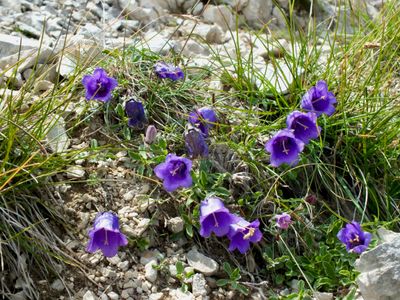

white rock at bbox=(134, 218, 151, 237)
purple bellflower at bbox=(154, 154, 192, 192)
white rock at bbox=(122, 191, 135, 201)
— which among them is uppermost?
purple bellflower at bbox=(154, 154, 192, 192)

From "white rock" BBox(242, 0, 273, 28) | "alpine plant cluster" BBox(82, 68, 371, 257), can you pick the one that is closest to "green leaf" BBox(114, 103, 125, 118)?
"alpine plant cluster" BBox(82, 68, 371, 257)

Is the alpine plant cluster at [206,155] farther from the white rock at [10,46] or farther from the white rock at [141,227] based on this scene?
the white rock at [10,46]

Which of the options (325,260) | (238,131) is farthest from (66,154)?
(325,260)

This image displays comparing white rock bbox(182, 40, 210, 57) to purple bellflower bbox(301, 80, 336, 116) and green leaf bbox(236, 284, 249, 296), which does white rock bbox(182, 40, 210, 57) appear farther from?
green leaf bbox(236, 284, 249, 296)

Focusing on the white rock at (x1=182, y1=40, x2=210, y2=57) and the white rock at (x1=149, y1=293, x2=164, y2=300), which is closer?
the white rock at (x1=149, y1=293, x2=164, y2=300)

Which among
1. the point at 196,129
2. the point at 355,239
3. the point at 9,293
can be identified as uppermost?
the point at 196,129

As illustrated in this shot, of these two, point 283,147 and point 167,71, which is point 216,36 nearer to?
point 167,71

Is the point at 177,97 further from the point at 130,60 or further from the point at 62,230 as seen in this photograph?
the point at 62,230
